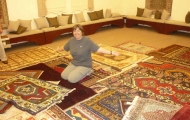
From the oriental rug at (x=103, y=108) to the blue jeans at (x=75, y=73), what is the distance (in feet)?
1.79

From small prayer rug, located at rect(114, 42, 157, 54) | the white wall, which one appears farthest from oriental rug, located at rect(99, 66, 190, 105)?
the white wall

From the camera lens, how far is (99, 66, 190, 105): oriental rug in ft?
9.26

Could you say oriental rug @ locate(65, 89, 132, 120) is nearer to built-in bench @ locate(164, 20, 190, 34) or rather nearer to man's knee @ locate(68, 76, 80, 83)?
man's knee @ locate(68, 76, 80, 83)

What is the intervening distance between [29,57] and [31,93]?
183 cm

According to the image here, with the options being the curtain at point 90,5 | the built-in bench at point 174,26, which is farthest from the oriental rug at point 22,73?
the built-in bench at point 174,26

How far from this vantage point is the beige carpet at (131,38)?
215 inches

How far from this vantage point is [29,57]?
4629mm

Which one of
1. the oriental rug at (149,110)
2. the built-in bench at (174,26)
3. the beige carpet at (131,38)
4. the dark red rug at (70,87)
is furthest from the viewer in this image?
the built-in bench at (174,26)

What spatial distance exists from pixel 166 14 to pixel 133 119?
5.09m

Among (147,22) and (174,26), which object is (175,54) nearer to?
(174,26)

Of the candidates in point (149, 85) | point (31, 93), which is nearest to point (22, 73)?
point (31, 93)

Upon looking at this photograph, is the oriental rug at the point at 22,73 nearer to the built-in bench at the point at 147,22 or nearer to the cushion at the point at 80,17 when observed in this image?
the cushion at the point at 80,17

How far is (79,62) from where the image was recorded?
341 centimetres

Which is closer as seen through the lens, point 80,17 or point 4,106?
point 4,106
